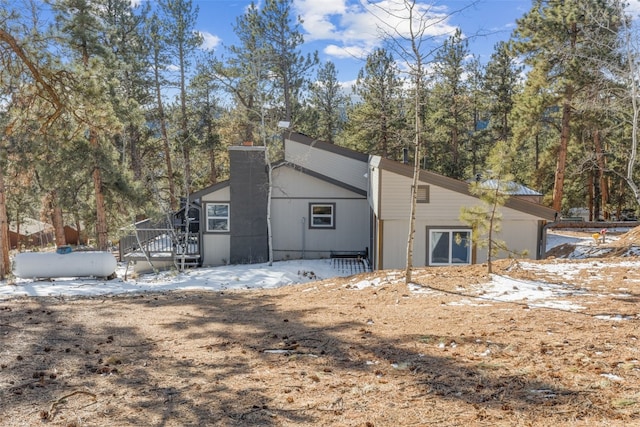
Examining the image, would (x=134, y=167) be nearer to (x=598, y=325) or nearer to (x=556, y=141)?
(x=598, y=325)

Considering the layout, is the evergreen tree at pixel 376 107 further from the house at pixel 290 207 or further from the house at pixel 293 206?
the house at pixel 290 207

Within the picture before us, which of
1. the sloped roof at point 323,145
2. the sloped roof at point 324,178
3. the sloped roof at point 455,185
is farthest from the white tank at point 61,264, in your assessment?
the sloped roof at point 455,185

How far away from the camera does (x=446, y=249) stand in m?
12.8

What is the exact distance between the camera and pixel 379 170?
12227 millimetres

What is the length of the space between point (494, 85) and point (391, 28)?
843 inches

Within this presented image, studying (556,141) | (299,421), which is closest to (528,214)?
(299,421)

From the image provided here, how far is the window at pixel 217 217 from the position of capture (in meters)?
15.4

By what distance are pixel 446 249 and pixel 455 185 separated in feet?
6.32

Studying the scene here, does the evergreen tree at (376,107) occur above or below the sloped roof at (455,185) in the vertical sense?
above

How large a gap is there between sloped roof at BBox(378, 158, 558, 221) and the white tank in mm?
8273

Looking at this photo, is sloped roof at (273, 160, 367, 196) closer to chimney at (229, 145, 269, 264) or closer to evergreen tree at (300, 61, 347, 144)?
chimney at (229, 145, 269, 264)

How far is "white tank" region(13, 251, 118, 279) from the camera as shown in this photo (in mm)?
11578

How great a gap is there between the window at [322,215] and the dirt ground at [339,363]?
8453 mm

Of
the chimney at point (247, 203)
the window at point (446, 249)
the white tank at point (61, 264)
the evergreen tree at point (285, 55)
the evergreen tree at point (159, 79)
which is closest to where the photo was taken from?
the white tank at point (61, 264)
